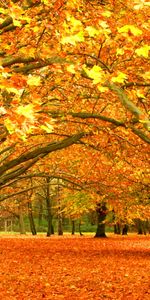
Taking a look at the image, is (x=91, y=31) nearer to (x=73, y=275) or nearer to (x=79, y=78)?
(x=79, y=78)

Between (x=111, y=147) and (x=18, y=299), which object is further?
(x=111, y=147)

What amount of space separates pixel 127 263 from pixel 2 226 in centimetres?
7162

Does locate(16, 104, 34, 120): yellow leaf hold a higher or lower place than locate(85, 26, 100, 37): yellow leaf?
lower

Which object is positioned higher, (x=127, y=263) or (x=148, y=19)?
(x=148, y=19)

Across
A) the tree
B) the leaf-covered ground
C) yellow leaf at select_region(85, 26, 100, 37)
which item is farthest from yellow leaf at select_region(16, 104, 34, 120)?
the leaf-covered ground

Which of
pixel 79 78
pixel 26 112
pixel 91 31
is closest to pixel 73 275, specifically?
pixel 79 78

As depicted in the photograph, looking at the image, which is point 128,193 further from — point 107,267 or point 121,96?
point 121,96

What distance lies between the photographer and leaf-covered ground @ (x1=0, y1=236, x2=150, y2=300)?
1217 centimetres

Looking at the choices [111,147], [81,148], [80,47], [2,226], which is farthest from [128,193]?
[2,226]

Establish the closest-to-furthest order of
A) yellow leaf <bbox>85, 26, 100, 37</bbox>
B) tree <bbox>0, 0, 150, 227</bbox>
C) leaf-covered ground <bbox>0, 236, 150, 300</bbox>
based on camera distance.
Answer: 1. tree <bbox>0, 0, 150, 227</bbox>
2. yellow leaf <bbox>85, 26, 100, 37</bbox>
3. leaf-covered ground <bbox>0, 236, 150, 300</bbox>

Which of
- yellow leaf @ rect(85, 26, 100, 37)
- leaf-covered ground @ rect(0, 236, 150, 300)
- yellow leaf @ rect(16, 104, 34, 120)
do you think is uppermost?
yellow leaf @ rect(85, 26, 100, 37)

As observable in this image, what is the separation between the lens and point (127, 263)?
65.0 ft

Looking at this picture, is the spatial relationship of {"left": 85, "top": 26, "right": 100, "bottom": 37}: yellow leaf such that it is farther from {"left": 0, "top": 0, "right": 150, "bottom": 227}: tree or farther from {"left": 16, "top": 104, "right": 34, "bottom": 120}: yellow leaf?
{"left": 16, "top": 104, "right": 34, "bottom": 120}: yellow leaf

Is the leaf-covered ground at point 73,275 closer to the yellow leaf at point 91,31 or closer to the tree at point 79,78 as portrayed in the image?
the tree at point 79,78
